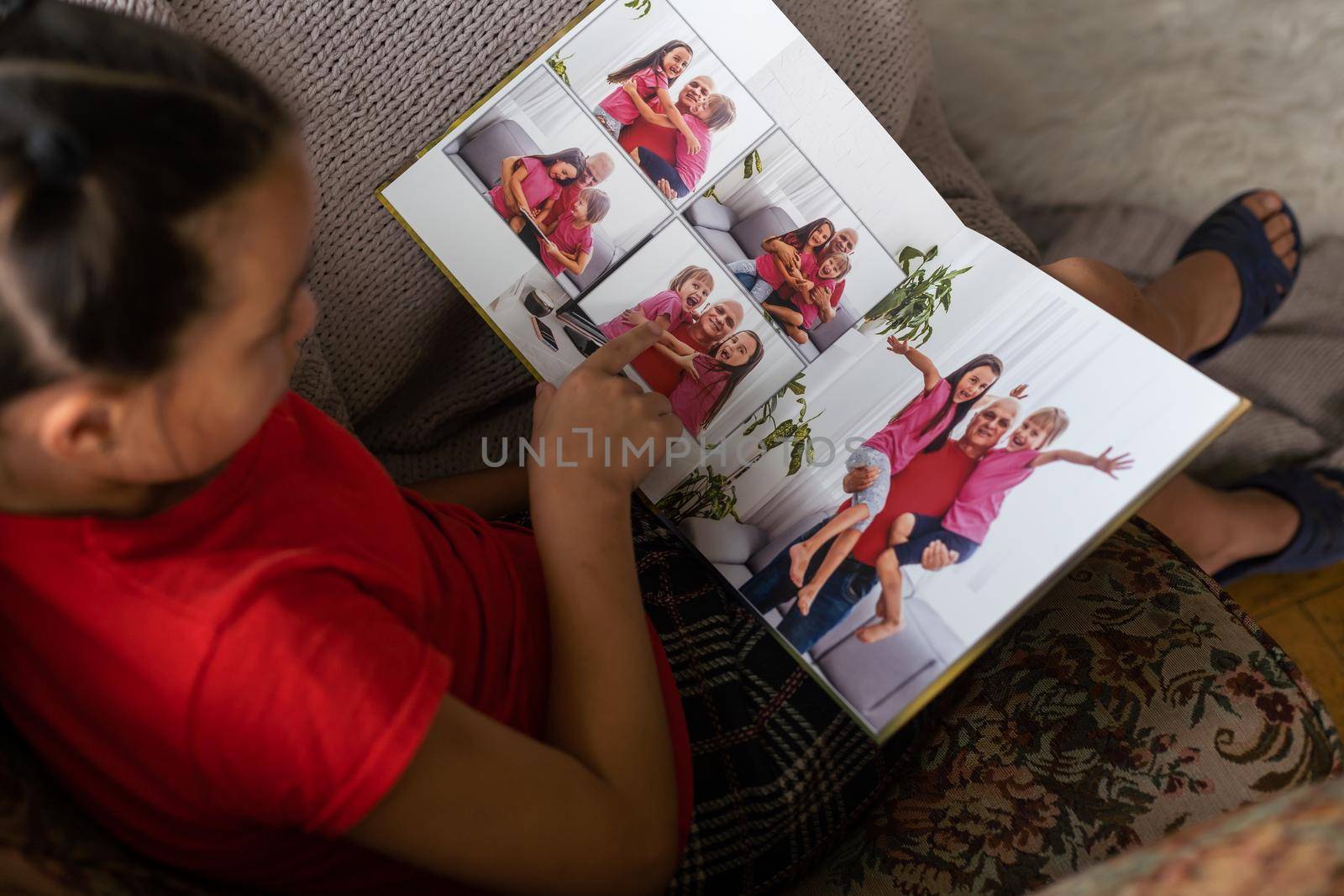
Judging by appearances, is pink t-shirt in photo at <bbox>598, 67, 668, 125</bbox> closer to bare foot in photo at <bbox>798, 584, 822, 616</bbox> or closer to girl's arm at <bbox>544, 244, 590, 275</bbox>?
girl's arm at <bbox>544, 244, 590, 275</bbox>

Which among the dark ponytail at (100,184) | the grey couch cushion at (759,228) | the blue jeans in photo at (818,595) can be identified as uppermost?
the dark ponytail at (100,184)

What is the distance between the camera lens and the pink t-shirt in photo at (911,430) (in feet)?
1.86

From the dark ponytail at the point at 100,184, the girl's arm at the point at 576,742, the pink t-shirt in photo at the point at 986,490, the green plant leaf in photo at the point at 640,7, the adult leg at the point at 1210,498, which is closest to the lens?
the dark ponytail at the point at 100,184

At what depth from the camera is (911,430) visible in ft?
1.88

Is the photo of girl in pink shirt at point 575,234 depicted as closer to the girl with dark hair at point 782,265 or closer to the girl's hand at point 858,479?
the girl with dark hair at point 782,265

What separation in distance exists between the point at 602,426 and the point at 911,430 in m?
0.19

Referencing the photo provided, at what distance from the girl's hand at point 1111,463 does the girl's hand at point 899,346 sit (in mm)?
138

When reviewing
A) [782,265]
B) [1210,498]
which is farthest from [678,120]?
[1210,498]

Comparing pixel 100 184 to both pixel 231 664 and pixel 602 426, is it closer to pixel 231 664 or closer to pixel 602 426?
pixel 231 664

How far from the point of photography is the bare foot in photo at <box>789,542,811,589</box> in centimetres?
56

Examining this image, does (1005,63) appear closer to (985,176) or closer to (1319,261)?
(985,176)

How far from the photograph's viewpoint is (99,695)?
405mm

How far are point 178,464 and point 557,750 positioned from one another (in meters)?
0.22

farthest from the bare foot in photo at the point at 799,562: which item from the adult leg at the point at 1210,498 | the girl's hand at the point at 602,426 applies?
the adult leg at the point at 1210,498
